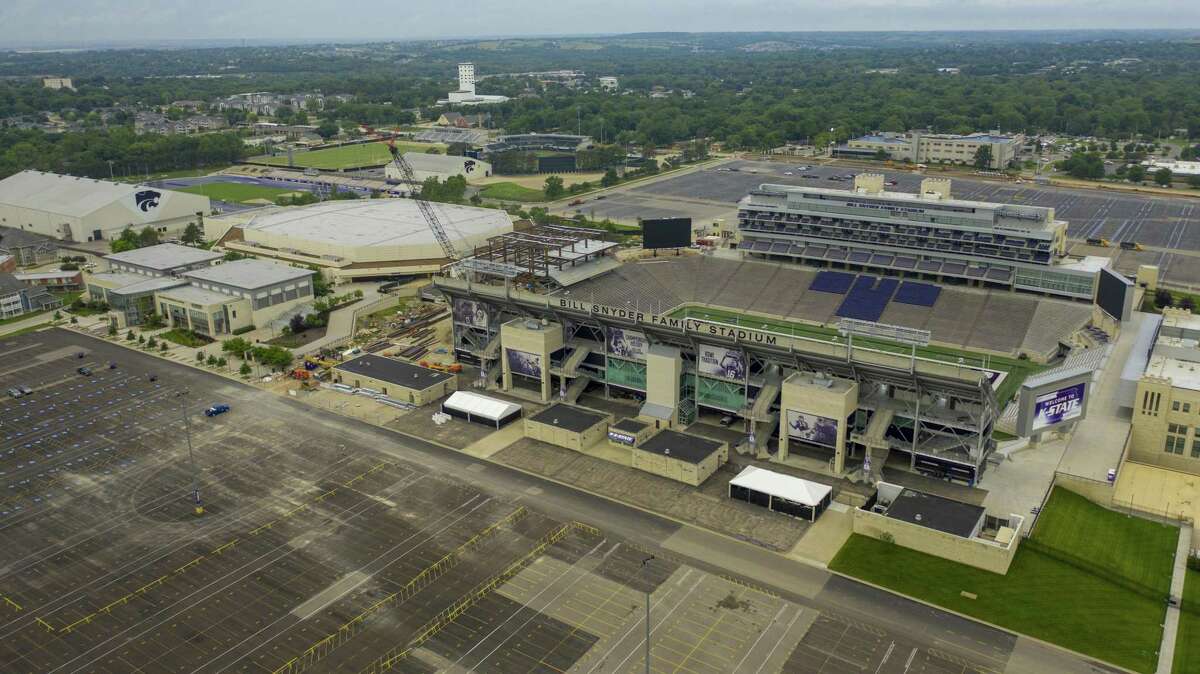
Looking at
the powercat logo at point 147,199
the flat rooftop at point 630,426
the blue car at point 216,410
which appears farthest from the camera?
the powercat logo at point 147,199

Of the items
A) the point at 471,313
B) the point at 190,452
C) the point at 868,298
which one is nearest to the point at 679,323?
the point at 471,313

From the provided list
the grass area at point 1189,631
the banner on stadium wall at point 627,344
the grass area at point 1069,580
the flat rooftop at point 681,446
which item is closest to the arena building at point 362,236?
the banner on stadium wall at point 627,344

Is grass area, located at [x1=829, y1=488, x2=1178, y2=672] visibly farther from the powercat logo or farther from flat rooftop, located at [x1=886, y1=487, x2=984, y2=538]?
the powercat logo

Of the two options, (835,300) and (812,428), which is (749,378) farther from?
(835,300)

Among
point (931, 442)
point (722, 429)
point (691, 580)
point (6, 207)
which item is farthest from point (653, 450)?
point (6, 207)

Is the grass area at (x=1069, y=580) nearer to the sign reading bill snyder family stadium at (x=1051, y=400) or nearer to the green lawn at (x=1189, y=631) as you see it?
the green lawn at (x=1189, y=631)

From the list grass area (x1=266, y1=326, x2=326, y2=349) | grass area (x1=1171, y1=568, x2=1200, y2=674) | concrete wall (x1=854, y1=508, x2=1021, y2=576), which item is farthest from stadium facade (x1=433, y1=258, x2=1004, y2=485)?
grass area (x1=266, y1=326, x2=326, y2=349)
